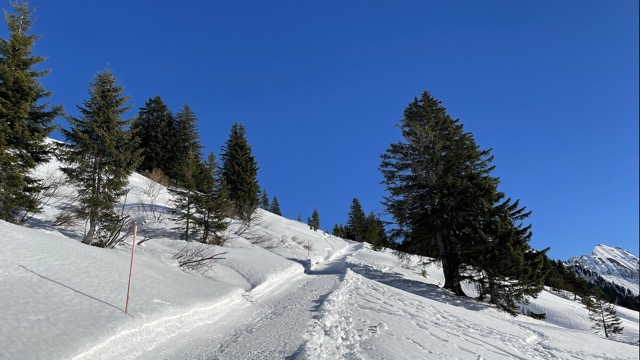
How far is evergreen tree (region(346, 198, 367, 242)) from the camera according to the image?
64375 mm

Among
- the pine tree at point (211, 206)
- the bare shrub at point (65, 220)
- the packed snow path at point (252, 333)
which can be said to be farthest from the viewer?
the pine tree at point (211, 206)

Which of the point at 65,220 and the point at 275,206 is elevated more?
the point at 275,206

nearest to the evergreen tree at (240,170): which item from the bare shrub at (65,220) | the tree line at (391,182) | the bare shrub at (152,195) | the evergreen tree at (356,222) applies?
the bare shrub at (152,195)

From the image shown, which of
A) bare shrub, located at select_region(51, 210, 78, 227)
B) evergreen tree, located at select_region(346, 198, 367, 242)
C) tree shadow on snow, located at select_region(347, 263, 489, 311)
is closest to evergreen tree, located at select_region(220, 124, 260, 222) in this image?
tree shadow on snow, located at select_region(347, 263, 489, 311)

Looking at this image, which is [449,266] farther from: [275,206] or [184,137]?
[275,206]

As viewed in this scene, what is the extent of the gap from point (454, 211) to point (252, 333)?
1428 cm

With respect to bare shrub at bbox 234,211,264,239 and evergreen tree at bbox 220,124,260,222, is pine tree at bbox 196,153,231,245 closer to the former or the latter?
bare shrub at bbox 234,211,264,239

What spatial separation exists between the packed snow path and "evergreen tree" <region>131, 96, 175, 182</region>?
33.8m

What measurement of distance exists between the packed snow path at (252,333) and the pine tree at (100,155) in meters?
6.88

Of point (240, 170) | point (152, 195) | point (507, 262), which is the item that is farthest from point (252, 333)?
point (240, 170)

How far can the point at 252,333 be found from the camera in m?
6.50

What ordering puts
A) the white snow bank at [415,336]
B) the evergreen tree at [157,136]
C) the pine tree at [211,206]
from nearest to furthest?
1. the white snow bank at [415,336]
2. the pine tree at [211,206]
3. the evergreen tree at [157,136]

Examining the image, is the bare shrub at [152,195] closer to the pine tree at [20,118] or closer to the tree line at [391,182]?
the tree line at [391,182]

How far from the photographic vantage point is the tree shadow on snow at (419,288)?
1549 centimetres
